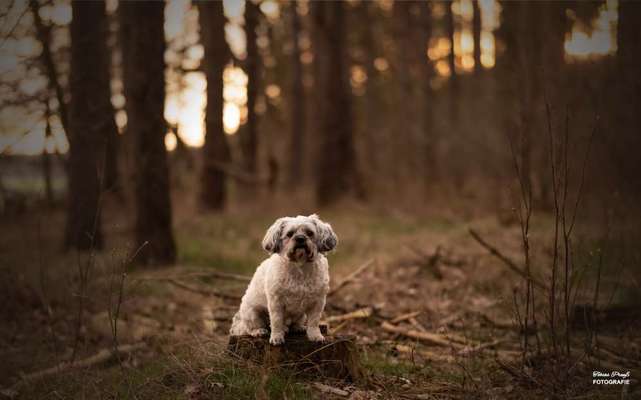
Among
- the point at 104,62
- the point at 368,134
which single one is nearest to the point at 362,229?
the point at 104,62

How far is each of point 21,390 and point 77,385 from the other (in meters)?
0.70

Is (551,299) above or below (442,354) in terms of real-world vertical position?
above

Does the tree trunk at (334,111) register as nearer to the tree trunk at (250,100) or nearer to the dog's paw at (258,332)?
the tree trunk at (250,100)

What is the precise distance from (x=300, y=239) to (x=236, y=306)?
12.4 feet

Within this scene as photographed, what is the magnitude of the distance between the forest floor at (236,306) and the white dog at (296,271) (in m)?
0.46

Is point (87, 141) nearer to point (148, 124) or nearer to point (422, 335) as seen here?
point (148, 124)

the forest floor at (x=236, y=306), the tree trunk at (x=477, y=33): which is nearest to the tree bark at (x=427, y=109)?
the tree trunk at (x=477, y=33)

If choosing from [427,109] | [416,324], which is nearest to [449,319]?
[416,324]

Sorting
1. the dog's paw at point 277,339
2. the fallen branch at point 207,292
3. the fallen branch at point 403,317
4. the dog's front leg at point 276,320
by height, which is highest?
the dog's front leg at point 276,320

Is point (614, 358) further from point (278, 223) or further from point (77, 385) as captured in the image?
point (77, 385)

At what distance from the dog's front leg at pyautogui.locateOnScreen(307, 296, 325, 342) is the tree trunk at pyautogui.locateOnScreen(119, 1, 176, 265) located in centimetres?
606

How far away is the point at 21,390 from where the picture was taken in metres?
5.88

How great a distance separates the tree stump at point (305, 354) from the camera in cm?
484

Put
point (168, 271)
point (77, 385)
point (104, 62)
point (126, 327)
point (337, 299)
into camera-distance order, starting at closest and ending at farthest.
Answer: point (77, 385) < point (126, 327) < point (337, 299) < point (168, 271) < point (104, 62)
